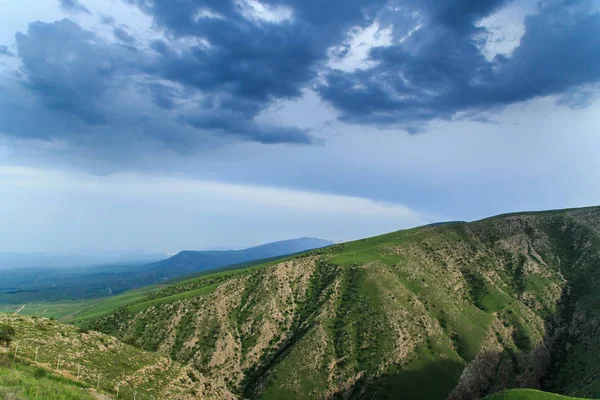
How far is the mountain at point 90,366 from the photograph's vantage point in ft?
117

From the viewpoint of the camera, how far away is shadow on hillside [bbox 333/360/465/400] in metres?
77.1

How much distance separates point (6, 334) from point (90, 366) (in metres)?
9.75

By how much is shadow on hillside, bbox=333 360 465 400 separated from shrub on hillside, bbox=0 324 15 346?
58981mm

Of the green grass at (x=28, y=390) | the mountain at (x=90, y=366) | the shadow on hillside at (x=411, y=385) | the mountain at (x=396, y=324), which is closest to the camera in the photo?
the green grass at (x=28, y=390)

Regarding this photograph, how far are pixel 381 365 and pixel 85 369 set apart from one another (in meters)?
60.5

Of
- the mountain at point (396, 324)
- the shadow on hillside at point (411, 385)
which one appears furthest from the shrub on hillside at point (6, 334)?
the shadow on hillside at point (411, 385)

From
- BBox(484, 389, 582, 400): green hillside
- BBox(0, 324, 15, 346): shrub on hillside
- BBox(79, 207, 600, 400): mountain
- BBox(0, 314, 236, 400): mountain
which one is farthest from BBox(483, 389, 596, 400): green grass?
BBox(0, 324, 15, 346): shrub on hillside

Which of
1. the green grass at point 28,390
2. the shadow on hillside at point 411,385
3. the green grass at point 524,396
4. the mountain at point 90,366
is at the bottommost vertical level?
the shadow on hillside at point 411,385

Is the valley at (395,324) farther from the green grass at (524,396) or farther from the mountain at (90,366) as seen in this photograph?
the green grass at (524,396)

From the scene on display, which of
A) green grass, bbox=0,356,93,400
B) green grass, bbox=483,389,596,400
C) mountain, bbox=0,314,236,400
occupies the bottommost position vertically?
green grass, bbox=483,389,596,400

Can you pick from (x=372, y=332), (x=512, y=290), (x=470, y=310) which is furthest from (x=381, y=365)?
(x=512, y=290)

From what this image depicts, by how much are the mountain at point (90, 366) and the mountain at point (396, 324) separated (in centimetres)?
2848

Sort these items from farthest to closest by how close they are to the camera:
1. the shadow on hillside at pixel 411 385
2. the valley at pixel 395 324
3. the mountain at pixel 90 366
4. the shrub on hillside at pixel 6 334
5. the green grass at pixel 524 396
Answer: the valley at pixel 395 324 < the shadow on hillside at pixel 411 385 < the green grass at pixel 524 396 < the shrub on hillside at pixel 6 334 < the mountain at pixel 90 366

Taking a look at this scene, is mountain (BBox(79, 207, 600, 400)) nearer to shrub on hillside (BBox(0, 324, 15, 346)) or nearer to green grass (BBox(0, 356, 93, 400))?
shrub on hillside (BBox(0, 324, 15, 346))
